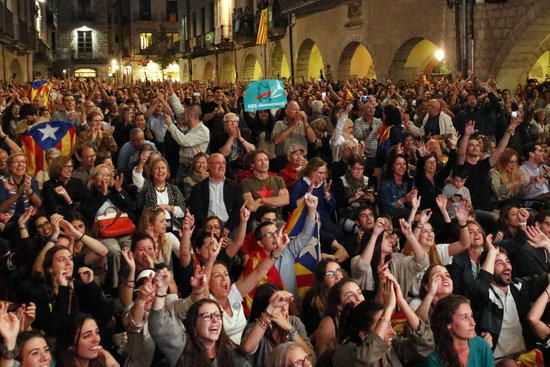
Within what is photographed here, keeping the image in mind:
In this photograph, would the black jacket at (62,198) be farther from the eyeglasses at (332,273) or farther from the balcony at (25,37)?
the balcony at (25,37)

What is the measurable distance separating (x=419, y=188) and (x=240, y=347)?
4.13 metres

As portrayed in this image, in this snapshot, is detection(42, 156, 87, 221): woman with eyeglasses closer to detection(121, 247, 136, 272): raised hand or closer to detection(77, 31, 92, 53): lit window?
detection(121, 247, 136, 272): raised hand

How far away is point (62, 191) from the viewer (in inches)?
274

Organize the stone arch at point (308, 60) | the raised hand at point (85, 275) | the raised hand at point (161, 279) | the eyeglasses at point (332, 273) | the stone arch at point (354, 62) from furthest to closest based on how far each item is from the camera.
Answer: the stone arch at point (308, 60)
the stone arch at point (354, 62)
the eyeglasses at point (332, 273)
the raised hand at point (85, 275)
the raised hand at point (161, 279)

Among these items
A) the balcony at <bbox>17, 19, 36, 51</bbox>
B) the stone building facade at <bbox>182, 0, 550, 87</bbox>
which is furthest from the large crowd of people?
the balcony at <bbox>17, 19, 36, 51</bbox>

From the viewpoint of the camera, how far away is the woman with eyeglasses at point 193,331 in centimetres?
439

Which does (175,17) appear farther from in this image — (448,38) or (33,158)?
(33,158)

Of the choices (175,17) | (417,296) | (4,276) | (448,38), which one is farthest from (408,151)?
(175,17)

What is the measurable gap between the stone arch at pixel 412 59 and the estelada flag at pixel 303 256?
51.7 feet

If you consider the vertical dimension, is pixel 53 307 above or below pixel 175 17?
below

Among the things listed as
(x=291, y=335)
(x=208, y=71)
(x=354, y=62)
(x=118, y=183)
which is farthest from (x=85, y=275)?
(x=208, y=71)

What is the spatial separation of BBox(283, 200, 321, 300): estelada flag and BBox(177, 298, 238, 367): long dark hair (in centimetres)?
188

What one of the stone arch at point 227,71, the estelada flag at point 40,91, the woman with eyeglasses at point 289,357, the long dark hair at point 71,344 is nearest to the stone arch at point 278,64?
the stone arch at point 227,71

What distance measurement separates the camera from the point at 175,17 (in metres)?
62.2
